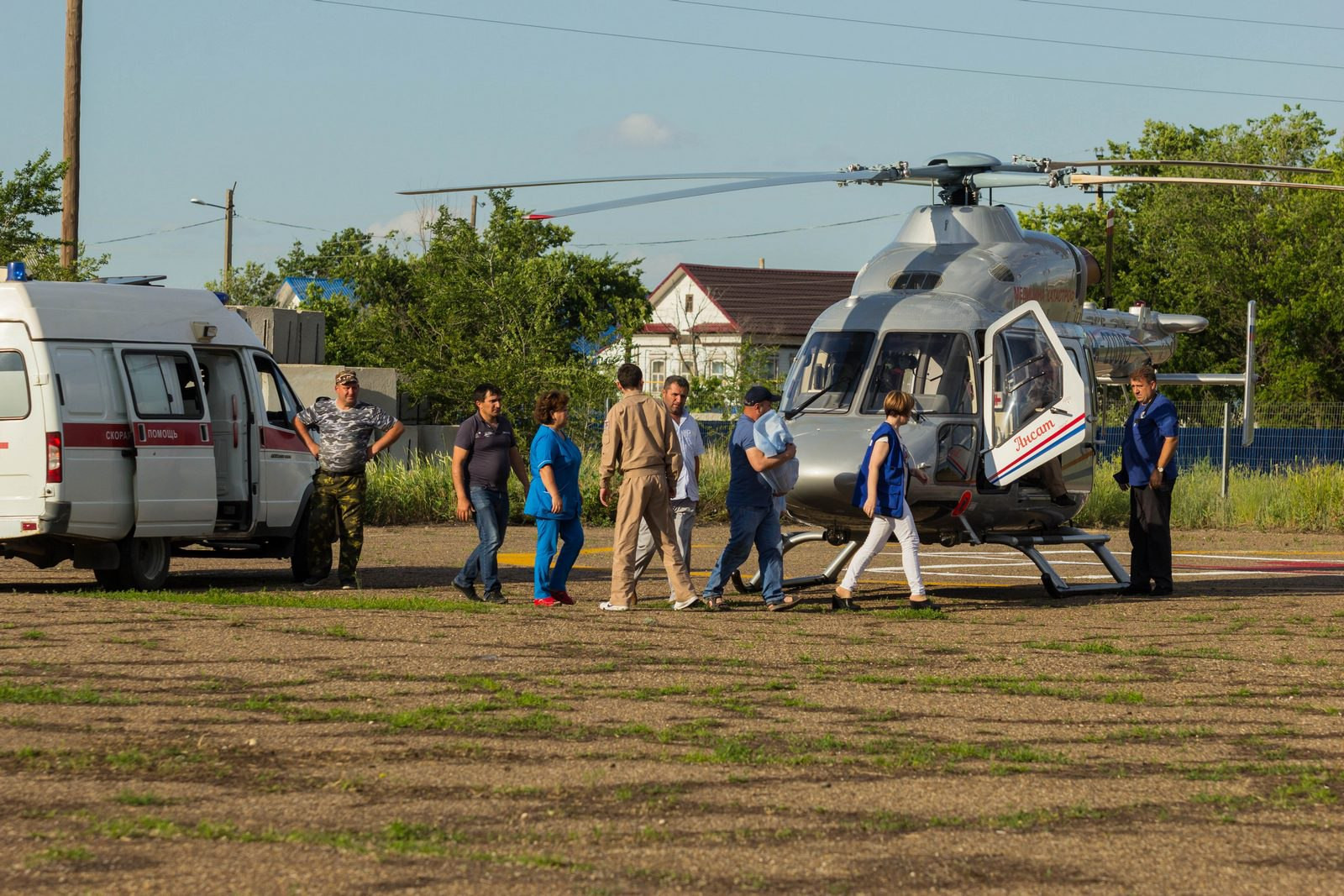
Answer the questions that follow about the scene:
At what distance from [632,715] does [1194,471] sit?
22.1 meters

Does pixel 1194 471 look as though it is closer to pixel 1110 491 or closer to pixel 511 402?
pixel 1110 491

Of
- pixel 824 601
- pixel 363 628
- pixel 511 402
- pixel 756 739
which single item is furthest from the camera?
pixel 511 402

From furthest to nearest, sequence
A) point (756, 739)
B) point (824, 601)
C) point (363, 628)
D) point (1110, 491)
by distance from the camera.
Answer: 1. point (1110, 491)
2. point (824, 601)
3. point (363, 628)
4. point (756, 739)

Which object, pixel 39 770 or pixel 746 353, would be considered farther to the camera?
pixel 746 353

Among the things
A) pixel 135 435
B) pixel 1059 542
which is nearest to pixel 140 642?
pixel 135 435

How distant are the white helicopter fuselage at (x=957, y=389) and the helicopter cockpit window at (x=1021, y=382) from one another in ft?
0.04

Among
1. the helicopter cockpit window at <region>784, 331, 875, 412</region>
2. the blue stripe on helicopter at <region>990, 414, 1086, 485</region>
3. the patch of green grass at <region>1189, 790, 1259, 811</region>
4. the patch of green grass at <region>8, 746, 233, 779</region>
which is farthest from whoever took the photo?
the helicopter cockpit window at <region>784, 331, 875, 412</region>

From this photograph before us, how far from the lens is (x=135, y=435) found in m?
13.7

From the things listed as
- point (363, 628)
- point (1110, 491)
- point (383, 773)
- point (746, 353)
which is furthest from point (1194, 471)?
point (383, 773)

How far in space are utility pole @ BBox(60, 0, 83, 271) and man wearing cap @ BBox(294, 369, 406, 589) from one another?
14.3 m

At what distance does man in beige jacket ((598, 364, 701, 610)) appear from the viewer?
12.7 meters

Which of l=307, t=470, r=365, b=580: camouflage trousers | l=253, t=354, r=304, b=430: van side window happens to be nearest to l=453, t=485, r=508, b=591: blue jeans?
l=307, t=470, r=365, b=580: camouflage trousers

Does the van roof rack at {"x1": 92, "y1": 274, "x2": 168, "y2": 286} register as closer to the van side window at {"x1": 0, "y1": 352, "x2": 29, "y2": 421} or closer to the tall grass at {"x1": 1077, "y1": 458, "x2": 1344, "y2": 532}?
the van side window at {"x1": 0, "y1": 352, "x2": 29, "y2": 421}

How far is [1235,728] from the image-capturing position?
8359 mm
